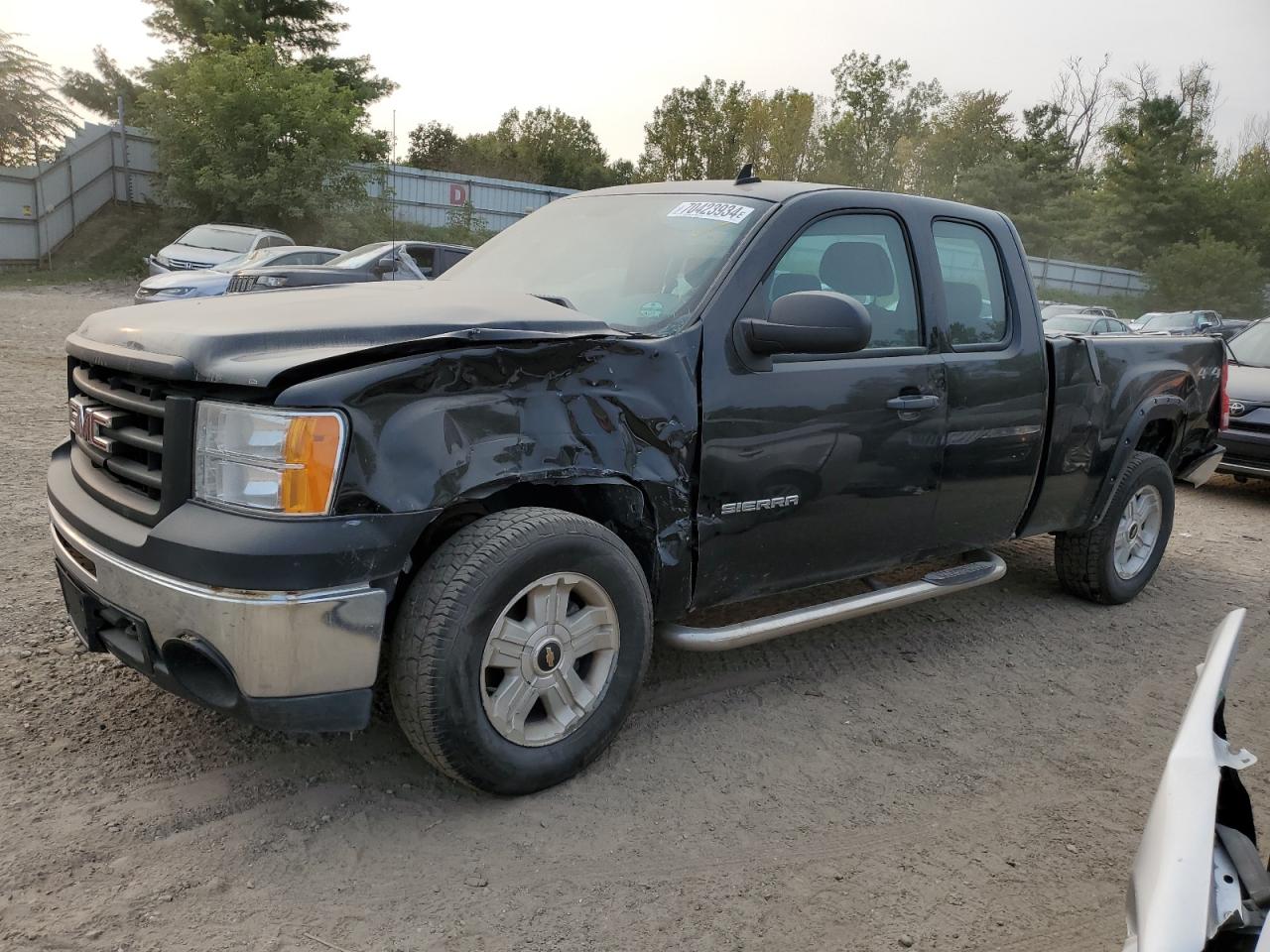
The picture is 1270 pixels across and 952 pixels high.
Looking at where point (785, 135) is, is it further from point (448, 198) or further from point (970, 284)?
point (970, 284)

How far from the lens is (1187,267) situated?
1745 inches

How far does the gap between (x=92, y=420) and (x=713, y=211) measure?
2.20 m

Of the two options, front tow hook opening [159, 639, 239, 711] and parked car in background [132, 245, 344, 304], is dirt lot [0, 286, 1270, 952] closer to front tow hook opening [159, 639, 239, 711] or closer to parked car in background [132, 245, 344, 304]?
front tow hook opening [159, 639, 239, 711]

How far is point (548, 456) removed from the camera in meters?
2.94

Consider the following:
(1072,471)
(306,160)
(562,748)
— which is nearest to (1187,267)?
(306,160)

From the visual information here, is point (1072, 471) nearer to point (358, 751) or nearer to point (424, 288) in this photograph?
point (424, 288)

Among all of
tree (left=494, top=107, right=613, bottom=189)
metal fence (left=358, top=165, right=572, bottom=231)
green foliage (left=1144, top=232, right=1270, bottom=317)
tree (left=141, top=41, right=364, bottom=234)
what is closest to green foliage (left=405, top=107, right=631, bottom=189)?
tree (left=494, top=107, right=613, bottom=189)

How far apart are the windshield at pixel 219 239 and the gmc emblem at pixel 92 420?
1639 centimetres

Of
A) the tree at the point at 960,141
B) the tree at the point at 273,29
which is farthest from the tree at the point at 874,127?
the tree at the point at 273,29

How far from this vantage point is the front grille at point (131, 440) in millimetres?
2646

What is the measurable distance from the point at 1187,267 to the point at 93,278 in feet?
137

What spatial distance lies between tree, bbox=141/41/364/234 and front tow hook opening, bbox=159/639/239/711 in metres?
25.0

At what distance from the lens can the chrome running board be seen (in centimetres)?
344

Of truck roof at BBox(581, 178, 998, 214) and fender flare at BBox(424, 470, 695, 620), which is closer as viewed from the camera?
fender flare at BBox(424, 470, 695, 620)
